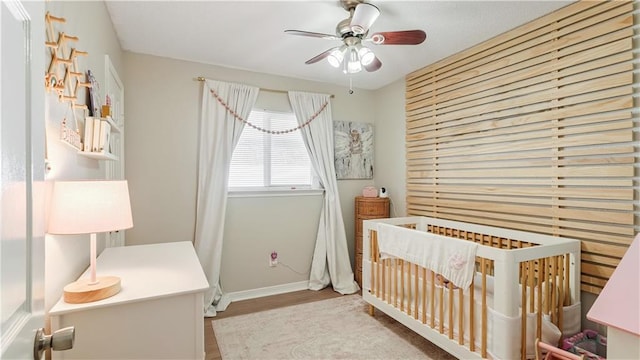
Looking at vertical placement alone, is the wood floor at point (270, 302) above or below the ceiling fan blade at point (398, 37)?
below

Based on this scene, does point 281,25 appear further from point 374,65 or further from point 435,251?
point 435,251

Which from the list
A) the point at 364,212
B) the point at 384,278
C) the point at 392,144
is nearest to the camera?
the point at 384,278

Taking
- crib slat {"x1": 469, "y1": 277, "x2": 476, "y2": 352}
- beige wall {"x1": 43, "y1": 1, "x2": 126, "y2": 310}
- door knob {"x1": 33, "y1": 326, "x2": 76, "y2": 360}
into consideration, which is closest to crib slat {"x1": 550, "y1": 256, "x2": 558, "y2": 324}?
crib slat {"x1": 469, "y1": 277, "x2": 476, "y2": 352}

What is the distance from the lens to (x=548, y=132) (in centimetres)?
222

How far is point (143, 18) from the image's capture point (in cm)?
226

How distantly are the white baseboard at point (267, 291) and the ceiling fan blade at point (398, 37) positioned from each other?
8.58 ft

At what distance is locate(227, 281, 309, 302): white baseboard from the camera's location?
10.7ft

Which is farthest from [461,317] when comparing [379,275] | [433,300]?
[379,275]

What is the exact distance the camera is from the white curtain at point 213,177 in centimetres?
304

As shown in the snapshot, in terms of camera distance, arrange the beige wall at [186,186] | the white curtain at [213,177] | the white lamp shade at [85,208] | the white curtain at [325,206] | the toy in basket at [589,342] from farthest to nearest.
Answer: the white curtain at [325,206]
the white curtain at [213,177]
the beige wall at [186,186]
the toy in basket at [589,342]
the white lamp shade at [85,208]

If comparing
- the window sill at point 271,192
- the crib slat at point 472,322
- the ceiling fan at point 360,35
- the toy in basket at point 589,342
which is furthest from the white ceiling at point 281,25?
the toy in basket at point 589,342

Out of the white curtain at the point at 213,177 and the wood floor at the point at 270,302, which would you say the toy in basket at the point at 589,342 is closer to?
the wood floor at the point at 270,302

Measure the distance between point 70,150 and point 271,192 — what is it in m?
2.12

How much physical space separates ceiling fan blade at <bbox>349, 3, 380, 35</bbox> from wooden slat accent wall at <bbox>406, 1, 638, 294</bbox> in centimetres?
129
